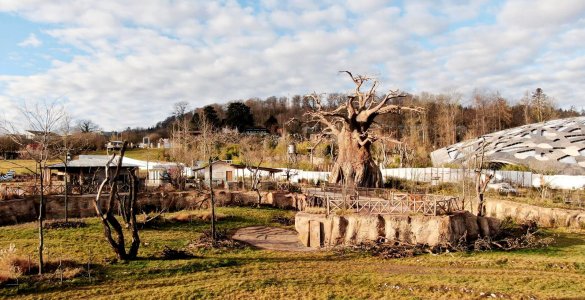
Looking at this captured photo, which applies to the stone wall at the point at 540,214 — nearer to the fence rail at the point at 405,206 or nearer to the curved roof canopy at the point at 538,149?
the fence rail at the point at 405,206

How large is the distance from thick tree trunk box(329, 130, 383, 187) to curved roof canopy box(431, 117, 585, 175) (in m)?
11.2

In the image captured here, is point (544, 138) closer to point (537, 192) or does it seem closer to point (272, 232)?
point (537, 192)

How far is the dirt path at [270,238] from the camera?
20.0 meters

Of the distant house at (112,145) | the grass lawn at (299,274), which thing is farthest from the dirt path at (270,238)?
the distant house at (112,145)

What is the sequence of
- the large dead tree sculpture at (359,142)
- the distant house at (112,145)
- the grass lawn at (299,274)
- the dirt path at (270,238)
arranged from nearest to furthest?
the grass lawn at (299,274) → the distant house at (112,145) → the dirt path at (270,238) → the large dead tree sculpture at (359,142)

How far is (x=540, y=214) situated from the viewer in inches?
1031

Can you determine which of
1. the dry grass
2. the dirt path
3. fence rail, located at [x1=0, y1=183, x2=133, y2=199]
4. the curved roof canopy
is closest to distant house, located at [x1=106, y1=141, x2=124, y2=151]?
fence rail, located at [x1=0, y1=183, x2=133, y2=199]

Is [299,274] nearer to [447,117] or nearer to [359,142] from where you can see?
[359,142]

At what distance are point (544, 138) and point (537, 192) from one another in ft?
55.6

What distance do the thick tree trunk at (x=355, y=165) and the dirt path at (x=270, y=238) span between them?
388 inches

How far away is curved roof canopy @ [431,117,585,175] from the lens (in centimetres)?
4200

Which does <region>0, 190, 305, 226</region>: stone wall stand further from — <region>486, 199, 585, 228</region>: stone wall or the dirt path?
<region>486, 199, 585, 228</region>: stone wall

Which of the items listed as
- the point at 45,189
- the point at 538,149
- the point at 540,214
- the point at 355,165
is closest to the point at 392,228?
the point at 540,214

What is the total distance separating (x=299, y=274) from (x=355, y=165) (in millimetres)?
18485
